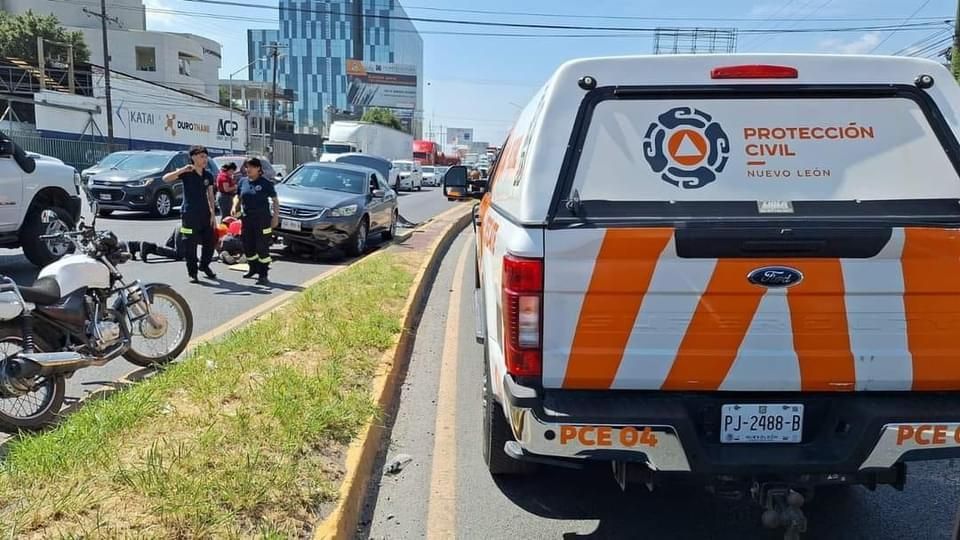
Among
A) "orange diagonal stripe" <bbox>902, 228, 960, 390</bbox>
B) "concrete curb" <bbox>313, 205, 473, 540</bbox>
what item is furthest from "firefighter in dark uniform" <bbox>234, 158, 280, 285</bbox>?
"orange diagonal stripe" <bbox>902, 228, 960, 390</bbox>

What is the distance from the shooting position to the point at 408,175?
144 feet

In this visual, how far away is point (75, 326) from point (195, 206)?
15.4 ft

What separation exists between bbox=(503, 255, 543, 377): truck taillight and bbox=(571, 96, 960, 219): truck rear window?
400 mm

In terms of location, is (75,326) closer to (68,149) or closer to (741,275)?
(741,275)

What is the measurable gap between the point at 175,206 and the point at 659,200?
1821 centimetres

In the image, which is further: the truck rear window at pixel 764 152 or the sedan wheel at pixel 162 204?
the sedan wheel at pixel 162 204

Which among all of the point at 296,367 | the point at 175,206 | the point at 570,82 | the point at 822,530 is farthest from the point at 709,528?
the point at 175,206

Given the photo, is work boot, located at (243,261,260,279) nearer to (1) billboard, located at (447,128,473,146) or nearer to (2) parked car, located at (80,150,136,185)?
(2) parked car, located at (80,150,136,185)

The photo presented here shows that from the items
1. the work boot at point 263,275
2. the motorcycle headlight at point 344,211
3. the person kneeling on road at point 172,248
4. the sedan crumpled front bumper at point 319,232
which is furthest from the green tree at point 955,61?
the person kneeling on road at point 172,248

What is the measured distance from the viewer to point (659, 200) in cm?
299

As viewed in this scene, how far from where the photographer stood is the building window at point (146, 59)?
59.9m

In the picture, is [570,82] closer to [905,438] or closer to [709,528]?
[905,438]

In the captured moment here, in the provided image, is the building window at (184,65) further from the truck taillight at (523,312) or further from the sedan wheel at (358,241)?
the truck taillight at (523,312)

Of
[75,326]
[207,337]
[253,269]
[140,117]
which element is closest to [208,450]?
[75,326]
